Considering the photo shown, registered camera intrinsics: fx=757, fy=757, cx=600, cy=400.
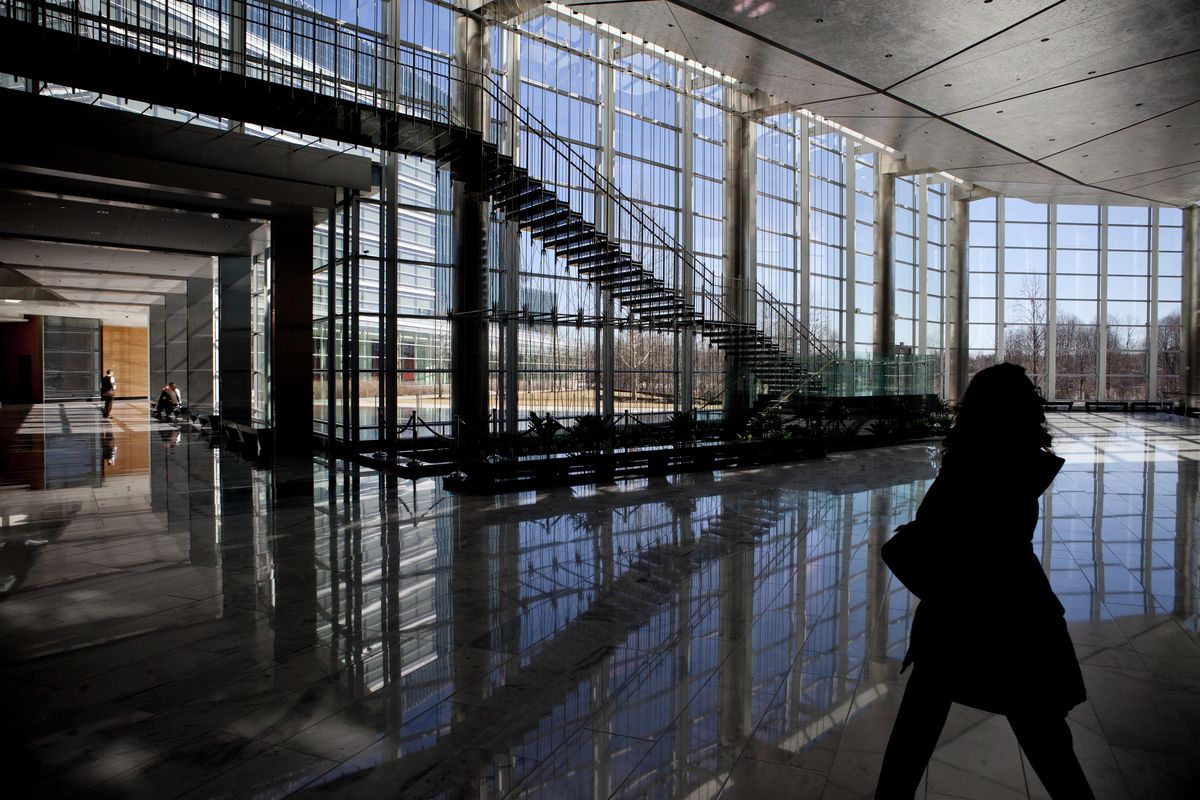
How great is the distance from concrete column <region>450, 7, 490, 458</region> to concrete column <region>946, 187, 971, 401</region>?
2438 centimetres

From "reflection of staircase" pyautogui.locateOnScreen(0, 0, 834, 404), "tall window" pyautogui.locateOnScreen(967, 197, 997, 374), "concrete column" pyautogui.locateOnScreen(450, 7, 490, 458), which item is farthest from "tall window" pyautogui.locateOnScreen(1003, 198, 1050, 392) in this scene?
"concrete column" pyautogui.locateOnScreen(450, 7, 490, 458)

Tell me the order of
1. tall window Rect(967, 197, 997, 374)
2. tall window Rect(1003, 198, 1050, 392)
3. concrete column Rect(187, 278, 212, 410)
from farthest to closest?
tall window Rect(967, 197, 997, 374) < tall window Rect(1003, 198, 1050, 392) < concrete column Rect(187, 278, 212, 410)

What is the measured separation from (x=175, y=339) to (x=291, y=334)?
2107cm

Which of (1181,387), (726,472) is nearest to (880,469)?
(726,472)

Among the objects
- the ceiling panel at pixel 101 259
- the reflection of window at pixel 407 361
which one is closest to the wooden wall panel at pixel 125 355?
the ceiling panel at pixel 101 259

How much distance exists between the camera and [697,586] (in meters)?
6.57

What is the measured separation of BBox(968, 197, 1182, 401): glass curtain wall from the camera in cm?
3547

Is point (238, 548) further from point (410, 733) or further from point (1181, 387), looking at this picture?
point (1181, 387)

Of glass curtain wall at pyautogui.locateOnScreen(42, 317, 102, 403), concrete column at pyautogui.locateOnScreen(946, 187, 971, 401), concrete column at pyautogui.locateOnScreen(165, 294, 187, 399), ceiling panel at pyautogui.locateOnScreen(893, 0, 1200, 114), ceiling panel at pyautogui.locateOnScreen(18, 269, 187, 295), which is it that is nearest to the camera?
ceiling panel at pyautogui.locateOnScreen(893, 0, 1200, 114)

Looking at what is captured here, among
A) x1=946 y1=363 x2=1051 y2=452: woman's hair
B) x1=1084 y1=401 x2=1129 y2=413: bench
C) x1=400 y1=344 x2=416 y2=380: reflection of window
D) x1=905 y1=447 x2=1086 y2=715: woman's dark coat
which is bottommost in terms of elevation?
x1=1084 y1=401 x2=1129 y2=413: bench

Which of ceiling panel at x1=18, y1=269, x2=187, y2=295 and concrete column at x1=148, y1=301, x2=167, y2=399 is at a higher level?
ceiling panel at x1=18, y1=269, x2=187, y2=295

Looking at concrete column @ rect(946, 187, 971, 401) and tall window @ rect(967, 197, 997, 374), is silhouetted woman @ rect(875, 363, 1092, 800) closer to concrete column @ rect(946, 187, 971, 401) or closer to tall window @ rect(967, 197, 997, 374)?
concrete column @ rect(946, 187, 971, 401)

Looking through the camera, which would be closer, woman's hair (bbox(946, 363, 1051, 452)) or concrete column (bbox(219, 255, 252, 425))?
woman's hair (bbox(946, 363, 1051, 452))

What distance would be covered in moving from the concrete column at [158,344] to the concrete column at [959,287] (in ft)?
120
